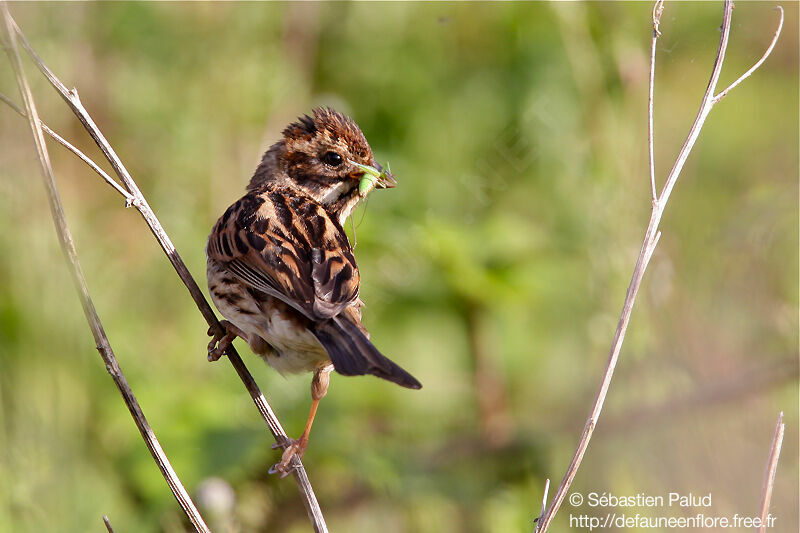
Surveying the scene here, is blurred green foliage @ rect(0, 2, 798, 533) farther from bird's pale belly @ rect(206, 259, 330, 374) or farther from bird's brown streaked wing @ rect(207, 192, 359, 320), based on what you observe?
bird's brown streaked wing @ rect(207, 192, 359, 320)

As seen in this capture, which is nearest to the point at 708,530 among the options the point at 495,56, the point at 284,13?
the point at 495,56

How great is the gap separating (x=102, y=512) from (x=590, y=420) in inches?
95.4

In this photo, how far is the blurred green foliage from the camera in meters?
3.92

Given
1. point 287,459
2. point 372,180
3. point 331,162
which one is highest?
point 331,162

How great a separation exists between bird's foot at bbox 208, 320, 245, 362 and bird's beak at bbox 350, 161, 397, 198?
0.65 m

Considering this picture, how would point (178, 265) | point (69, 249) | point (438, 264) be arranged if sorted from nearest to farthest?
point (69, 249), point (178, 265), point (438, 264)

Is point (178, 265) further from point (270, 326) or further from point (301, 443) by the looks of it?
point (301, 443)

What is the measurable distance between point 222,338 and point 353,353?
0.74m

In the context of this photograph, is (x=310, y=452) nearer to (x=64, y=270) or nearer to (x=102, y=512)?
(x=102, y=512)

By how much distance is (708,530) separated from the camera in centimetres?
332

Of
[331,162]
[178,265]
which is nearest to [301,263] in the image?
[178,265]

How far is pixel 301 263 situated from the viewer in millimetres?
2775

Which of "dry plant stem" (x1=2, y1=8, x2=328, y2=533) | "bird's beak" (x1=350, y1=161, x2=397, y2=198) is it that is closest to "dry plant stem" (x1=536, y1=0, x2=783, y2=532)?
"dry plant stem" (x1=2, y1=8, x2=328, y2=533)

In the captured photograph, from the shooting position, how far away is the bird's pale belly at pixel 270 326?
2730 mm
